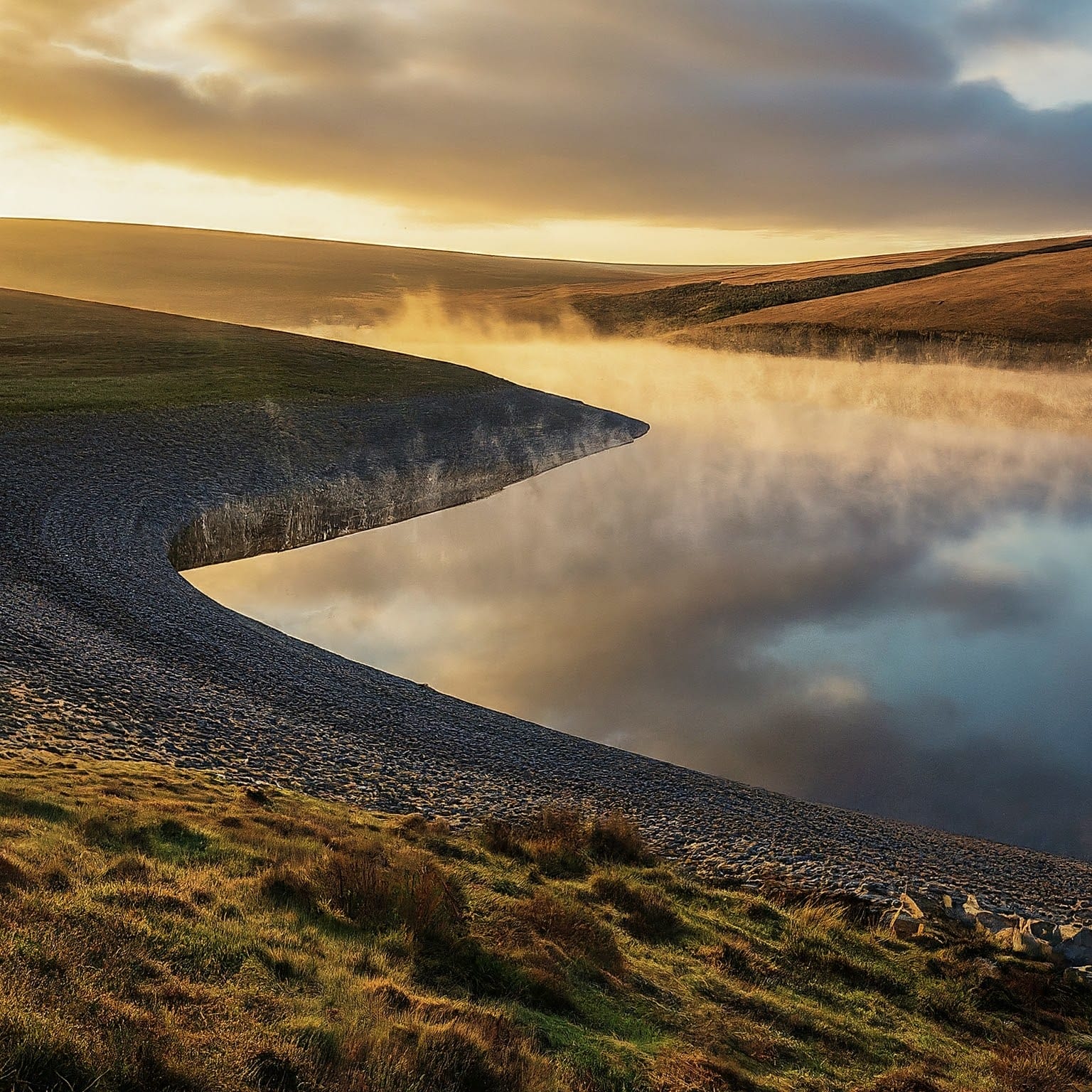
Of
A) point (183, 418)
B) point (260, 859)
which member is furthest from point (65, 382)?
point (260, 859)

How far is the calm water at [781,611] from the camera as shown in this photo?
85.0 ft

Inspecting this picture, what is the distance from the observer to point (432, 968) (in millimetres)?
11344

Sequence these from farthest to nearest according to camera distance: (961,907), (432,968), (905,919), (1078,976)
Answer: (961,907) → (905,919) → (1078,976) → (432,968)

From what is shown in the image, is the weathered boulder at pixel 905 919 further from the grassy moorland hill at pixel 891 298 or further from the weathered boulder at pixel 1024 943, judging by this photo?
the grassy moorland hill at pixel 891 298

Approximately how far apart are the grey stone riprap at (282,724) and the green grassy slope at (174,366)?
13.9 m

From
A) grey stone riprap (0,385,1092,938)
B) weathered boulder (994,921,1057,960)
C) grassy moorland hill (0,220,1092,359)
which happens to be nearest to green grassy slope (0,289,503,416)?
grey stone riprap (0,385,1092,938)

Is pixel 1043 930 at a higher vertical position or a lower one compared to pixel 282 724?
lower

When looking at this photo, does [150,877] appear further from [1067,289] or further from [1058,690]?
[1067,289]

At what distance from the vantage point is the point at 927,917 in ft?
54.2

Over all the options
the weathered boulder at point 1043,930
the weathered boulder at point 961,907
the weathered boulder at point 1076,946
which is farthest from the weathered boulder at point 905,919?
the weathered boulder at point 1076,946

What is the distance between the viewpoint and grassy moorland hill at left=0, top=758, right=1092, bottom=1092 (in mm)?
8164

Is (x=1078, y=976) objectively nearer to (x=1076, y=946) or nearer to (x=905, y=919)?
(x=1076, y=946)

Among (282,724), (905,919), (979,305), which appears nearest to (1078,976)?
(905,919)

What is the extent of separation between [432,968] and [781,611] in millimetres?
27448
